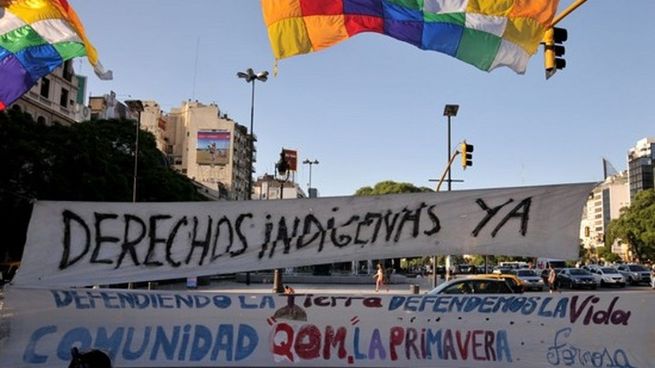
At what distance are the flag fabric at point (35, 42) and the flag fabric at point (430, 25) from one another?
10.6ft

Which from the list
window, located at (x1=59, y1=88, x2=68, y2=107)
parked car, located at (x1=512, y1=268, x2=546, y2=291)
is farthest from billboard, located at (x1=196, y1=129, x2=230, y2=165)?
parked car, located at (x1=512, y1=268, x2=546, y2=291)

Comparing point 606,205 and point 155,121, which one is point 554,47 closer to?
point 155,121

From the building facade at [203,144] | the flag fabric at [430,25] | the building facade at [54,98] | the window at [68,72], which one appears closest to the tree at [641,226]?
the building facade at [54,98]

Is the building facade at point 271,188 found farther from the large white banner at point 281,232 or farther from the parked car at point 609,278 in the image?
the large white banner at point 281,232

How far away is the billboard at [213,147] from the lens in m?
101

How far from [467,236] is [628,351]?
254 centimetres

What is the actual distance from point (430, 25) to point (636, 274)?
40793mm

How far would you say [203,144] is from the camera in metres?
102

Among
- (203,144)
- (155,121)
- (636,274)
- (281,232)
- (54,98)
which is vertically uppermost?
(155,121)

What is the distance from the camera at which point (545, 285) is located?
119 ft

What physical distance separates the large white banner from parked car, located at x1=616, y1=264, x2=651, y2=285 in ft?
129

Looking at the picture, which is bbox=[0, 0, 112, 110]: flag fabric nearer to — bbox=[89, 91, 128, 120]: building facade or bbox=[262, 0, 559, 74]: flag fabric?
bbox=[262, 0, 559, 74]: flag fabric

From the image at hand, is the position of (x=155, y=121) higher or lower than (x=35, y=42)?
higher

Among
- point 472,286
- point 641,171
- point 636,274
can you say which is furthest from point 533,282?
point 641,171
